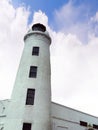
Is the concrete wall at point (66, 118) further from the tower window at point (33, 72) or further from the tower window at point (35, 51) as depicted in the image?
the tower window at point (35, 51)

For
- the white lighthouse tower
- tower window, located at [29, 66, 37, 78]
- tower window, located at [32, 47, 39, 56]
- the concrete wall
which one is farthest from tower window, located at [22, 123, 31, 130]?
tower window, located at [32, 47, 39, 56]

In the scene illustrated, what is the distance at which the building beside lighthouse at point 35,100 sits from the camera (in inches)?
846

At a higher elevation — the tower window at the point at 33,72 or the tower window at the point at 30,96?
the tower window at the point at 33,72

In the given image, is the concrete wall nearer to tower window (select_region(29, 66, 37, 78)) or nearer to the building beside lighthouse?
the building beside lighthouse

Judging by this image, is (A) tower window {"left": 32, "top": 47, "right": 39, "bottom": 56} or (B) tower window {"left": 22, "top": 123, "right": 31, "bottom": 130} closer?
(B) tower window {"left": 22, "top": 123, "right": 31, "bottom": 130}

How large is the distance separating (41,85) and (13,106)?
3657mm

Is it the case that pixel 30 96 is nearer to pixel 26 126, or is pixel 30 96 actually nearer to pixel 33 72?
pixel 33 72

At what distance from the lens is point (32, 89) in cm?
2273

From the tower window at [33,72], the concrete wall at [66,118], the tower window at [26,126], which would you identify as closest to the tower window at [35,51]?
the tower window at [33,72]

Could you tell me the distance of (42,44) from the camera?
85.3ft

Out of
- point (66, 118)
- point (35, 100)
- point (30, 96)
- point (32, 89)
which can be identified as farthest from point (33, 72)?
point (66, 118)

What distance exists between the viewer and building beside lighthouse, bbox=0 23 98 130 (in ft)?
70.5

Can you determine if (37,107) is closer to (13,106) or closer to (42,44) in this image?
(13,106)

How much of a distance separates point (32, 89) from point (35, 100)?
1.25 metres
